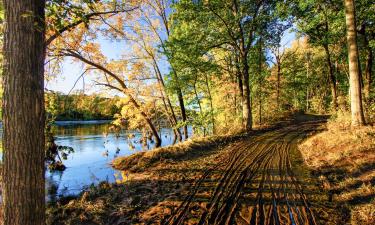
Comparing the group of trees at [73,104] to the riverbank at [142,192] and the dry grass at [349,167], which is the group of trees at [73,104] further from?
the dry grass at [349,167]

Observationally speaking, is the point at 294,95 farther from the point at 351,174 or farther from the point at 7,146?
the point at 7,146

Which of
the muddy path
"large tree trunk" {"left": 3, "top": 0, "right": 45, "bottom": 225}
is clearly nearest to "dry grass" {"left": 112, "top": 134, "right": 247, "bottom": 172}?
the muddy path

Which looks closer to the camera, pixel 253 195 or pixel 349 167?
pixel 253 195

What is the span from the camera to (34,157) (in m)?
2.80

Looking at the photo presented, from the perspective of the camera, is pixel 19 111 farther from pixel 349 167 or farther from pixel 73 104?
pixel 73 104

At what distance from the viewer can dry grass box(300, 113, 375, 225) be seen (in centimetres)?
418

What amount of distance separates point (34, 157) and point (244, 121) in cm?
1337

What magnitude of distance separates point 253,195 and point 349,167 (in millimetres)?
3121

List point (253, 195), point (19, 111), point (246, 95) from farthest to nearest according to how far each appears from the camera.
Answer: point (246, 95)
point (253, 195)
point (19, 111)

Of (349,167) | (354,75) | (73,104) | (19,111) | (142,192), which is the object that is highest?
(354,75)

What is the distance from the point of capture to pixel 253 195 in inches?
194

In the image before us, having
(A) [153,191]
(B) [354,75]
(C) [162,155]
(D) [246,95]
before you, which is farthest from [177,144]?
(B) [354,75]

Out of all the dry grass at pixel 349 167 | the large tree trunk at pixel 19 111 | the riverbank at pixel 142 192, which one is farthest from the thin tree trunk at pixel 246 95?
the large tree trunk at pixel 19 111

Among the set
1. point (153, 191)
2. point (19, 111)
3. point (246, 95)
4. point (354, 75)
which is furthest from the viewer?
point (246, 95)
